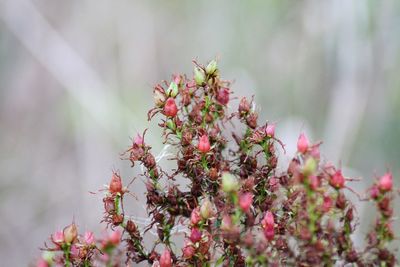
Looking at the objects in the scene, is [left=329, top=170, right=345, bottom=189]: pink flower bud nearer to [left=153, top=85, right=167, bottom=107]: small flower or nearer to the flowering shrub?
the flowering shrub

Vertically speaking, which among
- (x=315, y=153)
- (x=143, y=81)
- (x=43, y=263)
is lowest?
(x=43, y=263)

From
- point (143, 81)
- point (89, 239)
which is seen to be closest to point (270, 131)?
point (89, 239)

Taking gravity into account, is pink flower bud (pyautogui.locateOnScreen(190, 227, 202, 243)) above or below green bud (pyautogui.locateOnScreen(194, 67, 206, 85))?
below

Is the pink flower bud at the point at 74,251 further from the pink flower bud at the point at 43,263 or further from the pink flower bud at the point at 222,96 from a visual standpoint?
the pink flower bud at the point at 222,96

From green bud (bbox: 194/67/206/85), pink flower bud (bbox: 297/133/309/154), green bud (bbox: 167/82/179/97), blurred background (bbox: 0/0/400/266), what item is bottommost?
pink flower bud (bbox: 297/133/309/154)

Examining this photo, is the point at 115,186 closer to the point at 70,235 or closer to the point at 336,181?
the point at 70,235

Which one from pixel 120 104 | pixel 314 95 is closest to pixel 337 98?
→ pixel 314 95

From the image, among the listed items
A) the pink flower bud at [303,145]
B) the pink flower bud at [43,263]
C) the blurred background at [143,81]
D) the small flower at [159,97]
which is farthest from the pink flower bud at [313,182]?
the blurred background at [143,81]

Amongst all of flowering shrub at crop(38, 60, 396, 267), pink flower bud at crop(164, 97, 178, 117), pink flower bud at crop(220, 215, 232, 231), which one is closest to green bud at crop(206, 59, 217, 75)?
flowering shrub at crop(38, 60, 396, 267)
